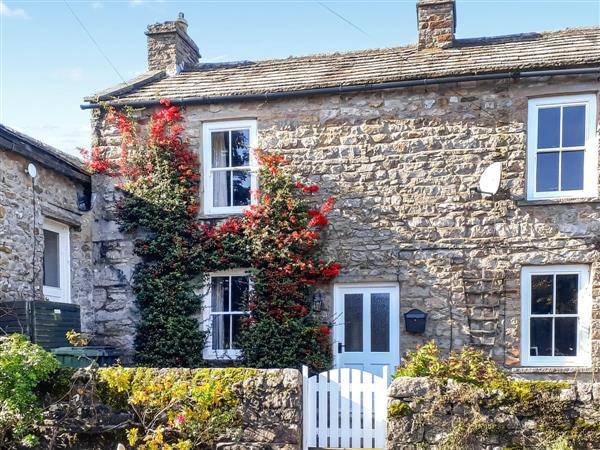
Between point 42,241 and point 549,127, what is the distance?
795cm

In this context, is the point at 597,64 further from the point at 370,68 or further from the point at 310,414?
the point at 310,414

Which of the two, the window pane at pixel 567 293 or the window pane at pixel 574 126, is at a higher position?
the window pane at pixel 574 126

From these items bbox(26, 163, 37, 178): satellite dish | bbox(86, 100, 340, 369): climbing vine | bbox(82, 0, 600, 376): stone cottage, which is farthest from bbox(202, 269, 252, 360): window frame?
bbox(26, 163, 37, 178): satellite dish

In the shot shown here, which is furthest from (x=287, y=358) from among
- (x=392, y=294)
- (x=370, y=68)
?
(x=370, y=68)

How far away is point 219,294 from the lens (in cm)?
1007

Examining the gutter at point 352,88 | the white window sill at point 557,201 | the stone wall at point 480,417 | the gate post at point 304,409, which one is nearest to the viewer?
the stone wall at point 480,417

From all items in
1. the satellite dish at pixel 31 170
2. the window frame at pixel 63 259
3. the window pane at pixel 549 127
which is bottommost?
the window frame at pixel 63 259

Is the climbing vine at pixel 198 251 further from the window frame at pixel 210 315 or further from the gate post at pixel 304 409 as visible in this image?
the gate post at pixel 304 409

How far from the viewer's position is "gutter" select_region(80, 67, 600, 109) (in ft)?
29.3

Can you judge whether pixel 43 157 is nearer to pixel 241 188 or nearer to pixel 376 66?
pixel 241 188

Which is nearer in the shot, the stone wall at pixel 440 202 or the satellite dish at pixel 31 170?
the satellite dish at pixel 31 170

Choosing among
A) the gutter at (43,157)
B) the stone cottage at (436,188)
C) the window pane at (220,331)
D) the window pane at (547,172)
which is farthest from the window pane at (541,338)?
the gutter at (43,157)

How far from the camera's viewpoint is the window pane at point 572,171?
29.7 ft

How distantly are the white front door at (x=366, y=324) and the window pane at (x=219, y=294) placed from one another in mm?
1858
